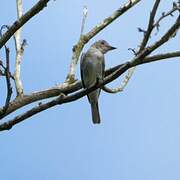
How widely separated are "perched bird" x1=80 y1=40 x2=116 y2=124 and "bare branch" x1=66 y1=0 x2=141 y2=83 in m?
2.02

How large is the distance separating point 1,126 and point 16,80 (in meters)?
1.46

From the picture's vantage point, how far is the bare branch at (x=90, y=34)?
6.48m

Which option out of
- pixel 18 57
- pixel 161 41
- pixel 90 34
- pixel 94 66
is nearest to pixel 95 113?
pixel 94 66

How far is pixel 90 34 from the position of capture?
6938mm

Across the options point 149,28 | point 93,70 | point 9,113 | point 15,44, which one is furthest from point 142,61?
point 93,70

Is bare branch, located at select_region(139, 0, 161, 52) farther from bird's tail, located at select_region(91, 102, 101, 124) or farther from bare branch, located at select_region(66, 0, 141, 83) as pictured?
bird's tail, located at select_region(91, 102, 101, 124)

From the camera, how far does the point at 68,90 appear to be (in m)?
6.14

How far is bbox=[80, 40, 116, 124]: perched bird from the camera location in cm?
917

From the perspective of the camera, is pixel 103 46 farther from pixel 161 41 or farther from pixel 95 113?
pixel 161 41

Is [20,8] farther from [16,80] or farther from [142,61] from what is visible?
[142,61]

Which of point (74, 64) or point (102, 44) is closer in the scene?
point (74, 64)

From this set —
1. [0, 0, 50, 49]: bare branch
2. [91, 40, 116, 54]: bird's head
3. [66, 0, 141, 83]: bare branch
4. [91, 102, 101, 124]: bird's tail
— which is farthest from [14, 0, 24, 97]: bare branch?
[91, 40, 116, 54]: bird's head

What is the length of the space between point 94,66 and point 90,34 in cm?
238

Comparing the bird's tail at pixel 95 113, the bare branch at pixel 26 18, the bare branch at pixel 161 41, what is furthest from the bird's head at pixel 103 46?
the bare branch at pixel 161 41
